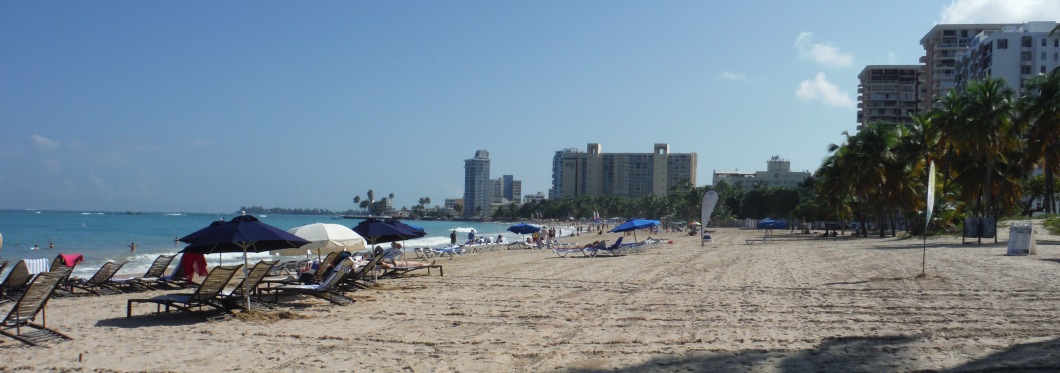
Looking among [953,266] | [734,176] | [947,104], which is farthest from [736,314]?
[734,176]

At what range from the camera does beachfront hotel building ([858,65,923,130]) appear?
101812 millimetres

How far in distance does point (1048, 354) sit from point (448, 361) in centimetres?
531

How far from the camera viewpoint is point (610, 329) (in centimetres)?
864

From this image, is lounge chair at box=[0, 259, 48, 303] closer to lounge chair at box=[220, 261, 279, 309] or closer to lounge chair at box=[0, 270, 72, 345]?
lounge chair at box=[220, 261, 279, 309]

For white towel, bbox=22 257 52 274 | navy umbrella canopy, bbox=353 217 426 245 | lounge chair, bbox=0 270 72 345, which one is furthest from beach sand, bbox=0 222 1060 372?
white towel, bbox=22 257 52 274

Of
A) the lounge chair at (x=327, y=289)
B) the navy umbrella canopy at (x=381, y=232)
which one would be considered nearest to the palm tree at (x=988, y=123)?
the navy umbrella canopy at (x=381, y=232)

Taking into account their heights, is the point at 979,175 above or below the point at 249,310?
above

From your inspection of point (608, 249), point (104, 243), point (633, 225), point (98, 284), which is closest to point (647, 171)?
point (104, 243)

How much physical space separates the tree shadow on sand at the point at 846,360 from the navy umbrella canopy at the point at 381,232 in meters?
10.2

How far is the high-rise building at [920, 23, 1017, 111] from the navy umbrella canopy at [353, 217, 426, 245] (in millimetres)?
90936

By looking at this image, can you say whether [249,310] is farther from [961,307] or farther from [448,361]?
[961,307]

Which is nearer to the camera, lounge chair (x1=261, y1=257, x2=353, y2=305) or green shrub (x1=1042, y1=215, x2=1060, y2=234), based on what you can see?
lounge chair (x1=261, y1=257, x2=353, y2=305)

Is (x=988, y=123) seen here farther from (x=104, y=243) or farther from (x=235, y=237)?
(x=104, y=243)

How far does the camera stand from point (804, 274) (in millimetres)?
15758
